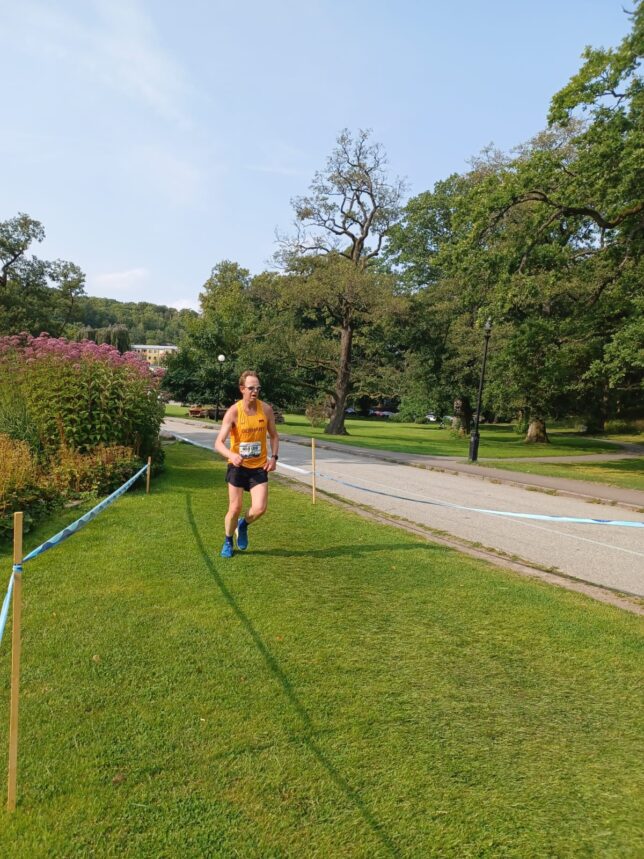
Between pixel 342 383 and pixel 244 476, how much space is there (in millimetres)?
29404

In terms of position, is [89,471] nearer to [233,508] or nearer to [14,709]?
[233,508]

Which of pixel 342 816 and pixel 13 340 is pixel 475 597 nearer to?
pixel 342 816

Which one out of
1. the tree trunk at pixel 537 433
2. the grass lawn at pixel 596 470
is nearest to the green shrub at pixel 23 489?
the grass lawn at pixel 596 470

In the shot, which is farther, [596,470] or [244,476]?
[596,470]

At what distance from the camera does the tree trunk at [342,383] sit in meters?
34.8

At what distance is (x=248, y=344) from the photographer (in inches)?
1406

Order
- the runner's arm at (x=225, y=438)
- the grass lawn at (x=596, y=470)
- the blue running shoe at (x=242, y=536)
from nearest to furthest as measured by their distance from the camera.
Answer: the runner's arm at (x=225, y=438) → the blue running shoe at (x=242, y=536) → the grass lawn at (x=596, y=470)

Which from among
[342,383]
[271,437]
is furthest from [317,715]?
[342,383]

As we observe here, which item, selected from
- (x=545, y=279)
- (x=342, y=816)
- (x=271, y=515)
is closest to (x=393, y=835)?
(x=342, y=816)

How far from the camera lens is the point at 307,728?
310cm

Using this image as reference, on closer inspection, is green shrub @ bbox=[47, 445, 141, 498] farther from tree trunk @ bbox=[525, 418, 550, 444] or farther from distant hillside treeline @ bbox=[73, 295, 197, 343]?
distant hillside treeline @ bbox=[73, 295, 197, 343]

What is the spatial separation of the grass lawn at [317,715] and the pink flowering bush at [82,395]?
5.04m

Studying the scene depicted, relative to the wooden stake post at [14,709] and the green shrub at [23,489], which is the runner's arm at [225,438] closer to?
the green shrub at [23,489]

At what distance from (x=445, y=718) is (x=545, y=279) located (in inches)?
899
